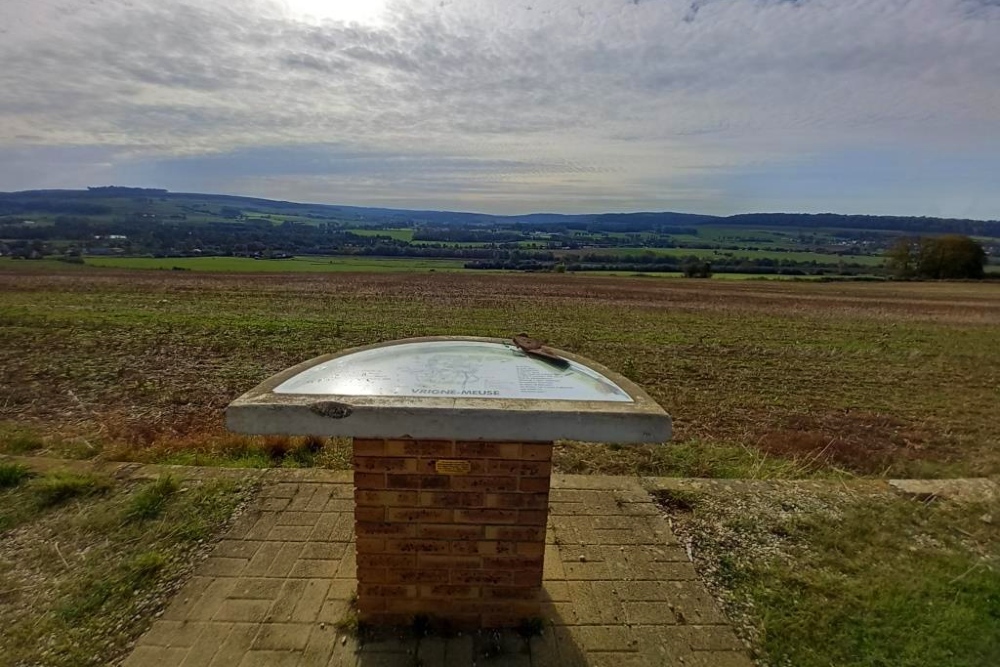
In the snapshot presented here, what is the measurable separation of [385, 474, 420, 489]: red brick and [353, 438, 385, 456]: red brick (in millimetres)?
149

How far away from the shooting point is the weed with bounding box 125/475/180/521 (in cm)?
393

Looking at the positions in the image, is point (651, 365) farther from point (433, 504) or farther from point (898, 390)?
point (433, 504)

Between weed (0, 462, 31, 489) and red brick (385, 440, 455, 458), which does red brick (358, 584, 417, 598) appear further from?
weed (0, 462, 31, 489)

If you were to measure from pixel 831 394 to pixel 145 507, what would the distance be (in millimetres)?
10740

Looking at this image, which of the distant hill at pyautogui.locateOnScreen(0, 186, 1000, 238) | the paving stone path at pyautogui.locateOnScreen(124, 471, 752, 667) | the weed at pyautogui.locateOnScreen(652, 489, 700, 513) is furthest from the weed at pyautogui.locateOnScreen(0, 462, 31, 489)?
the distant hill at pyautogui.locateOnScreen(0, 186, 1000, 238)

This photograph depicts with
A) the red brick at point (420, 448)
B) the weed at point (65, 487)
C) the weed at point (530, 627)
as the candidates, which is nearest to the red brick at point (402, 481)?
the red brick at point (420, 448)

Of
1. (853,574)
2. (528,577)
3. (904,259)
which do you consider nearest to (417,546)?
(528,577)

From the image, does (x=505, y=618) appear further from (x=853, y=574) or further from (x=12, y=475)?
(x=12, y=475)

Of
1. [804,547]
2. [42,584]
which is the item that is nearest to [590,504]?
[804,547]

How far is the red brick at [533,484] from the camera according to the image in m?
2.73

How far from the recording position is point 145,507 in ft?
13.1

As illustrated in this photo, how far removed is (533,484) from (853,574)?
252 cm

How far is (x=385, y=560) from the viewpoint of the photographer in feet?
9.35

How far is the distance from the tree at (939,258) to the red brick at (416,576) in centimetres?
6225
